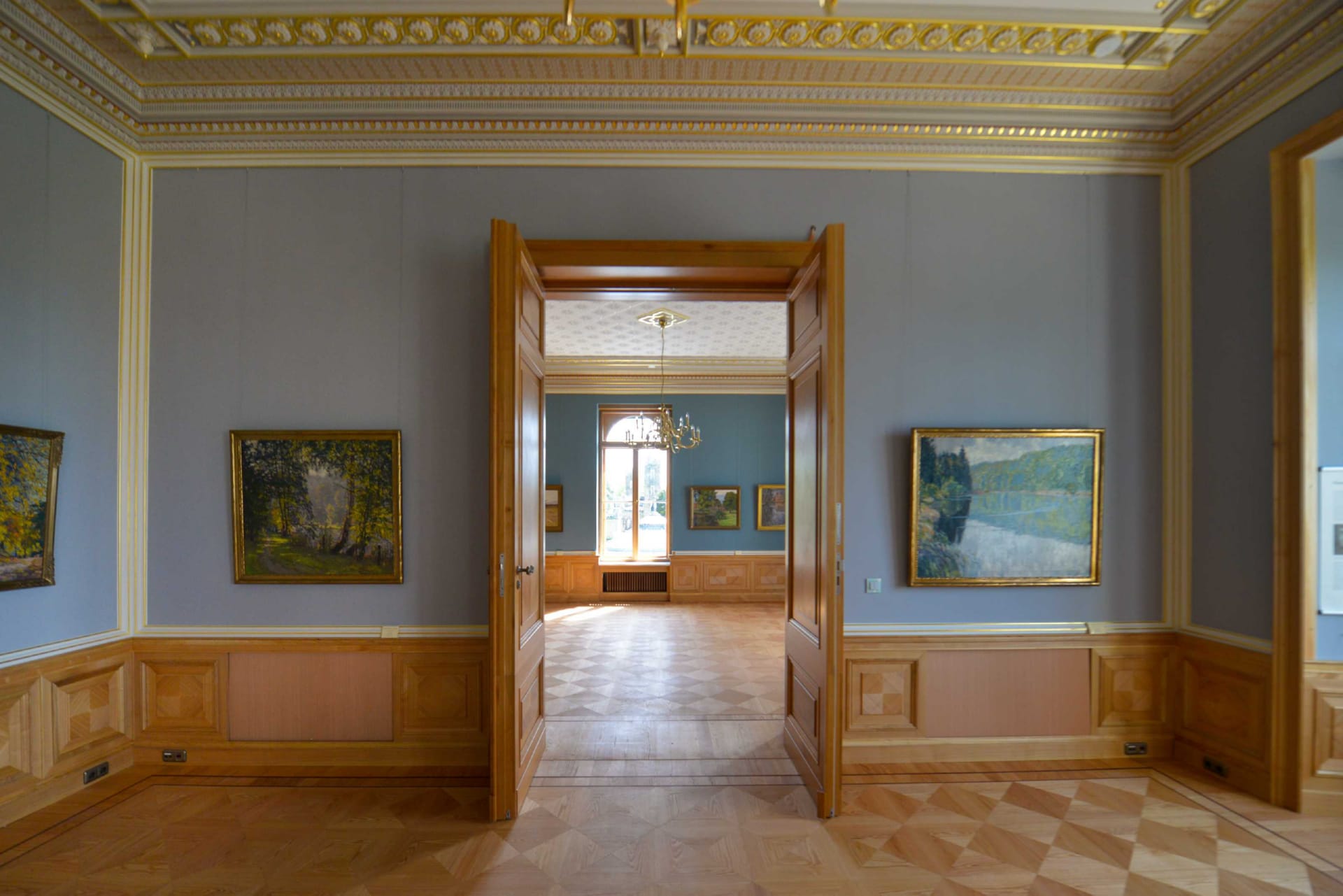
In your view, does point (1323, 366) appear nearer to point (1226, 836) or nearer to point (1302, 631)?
point (1302, 631)

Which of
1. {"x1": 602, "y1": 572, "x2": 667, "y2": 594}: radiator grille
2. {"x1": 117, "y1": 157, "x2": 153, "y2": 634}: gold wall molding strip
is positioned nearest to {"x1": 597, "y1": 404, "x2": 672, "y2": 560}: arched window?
{"x1": 602, "y1": 572, "x2": 667, "y2": 594}: radiator grille

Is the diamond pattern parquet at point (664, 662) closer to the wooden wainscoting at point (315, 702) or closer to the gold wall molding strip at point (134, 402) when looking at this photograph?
the wooden wainscoting at point (315, 702)

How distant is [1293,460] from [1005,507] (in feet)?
4.90

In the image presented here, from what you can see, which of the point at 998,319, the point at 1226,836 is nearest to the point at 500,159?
the point at 998,319

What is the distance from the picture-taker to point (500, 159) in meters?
4.54

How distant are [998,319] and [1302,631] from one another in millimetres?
2447

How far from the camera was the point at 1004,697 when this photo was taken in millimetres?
4508

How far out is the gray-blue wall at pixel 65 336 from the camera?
12.2 feet

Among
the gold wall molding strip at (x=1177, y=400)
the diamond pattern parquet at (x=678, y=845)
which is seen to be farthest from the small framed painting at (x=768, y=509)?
the diamond pattern parquet at (x=678, y=845)

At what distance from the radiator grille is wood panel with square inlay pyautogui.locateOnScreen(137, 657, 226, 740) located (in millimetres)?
7760

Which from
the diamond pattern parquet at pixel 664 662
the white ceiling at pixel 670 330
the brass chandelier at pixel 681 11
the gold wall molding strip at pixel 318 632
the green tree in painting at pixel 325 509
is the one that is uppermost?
the brass chandelier at pixel 681 11

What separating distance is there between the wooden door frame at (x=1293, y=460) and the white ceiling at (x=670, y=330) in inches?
Result: 162

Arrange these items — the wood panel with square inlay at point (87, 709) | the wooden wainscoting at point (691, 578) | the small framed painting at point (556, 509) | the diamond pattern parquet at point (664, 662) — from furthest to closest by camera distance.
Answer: the small framed painting at point (556, 509), the wooden wainscoting at point (691, 578), the diamond pattern parquet at point (664, 662), the wood panel with square inlay at point (87, 709)

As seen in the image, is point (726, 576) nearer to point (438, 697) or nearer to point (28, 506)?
point (438, 697)
